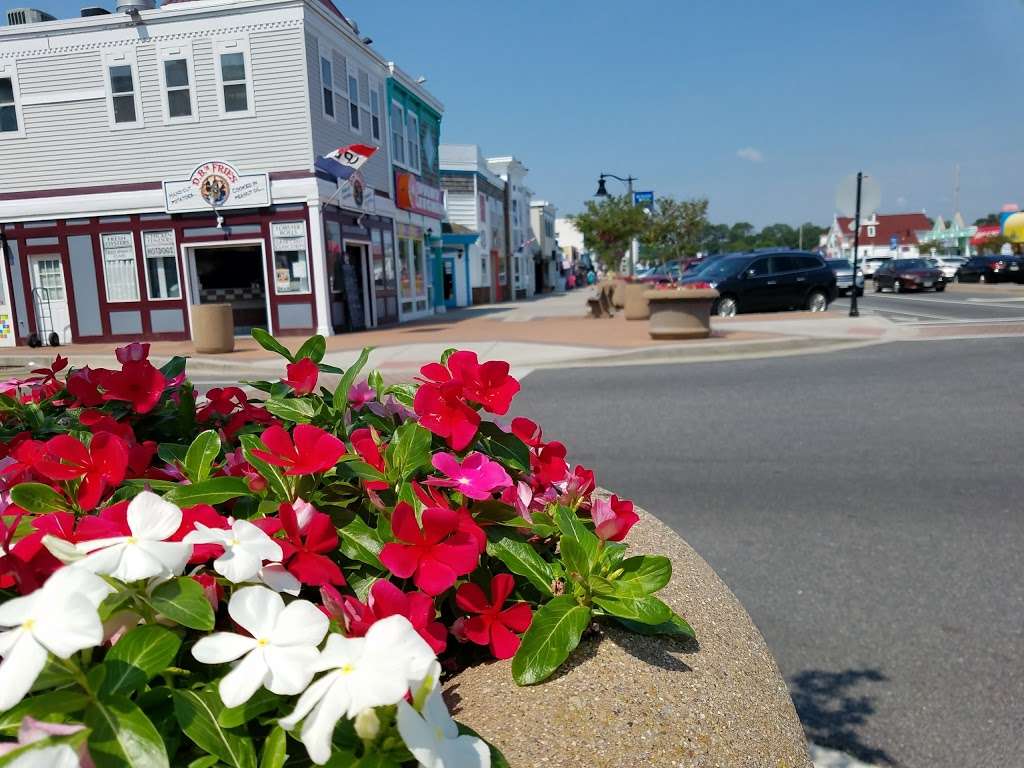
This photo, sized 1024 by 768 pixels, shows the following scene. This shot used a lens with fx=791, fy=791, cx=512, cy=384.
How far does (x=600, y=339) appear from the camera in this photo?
16.1 meters

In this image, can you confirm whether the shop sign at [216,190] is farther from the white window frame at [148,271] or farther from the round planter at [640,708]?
the round planter at [640,708]

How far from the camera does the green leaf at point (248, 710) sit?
2.64 feet

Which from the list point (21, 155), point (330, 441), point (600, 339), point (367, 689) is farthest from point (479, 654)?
point (21, 155)

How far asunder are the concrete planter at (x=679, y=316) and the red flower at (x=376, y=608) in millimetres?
14163

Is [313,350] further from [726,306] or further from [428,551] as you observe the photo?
[726,306]

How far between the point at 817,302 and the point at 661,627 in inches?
921

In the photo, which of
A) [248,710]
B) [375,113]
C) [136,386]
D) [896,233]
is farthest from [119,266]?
[896,233]

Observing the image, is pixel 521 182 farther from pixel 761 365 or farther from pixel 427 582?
pixel 427 582

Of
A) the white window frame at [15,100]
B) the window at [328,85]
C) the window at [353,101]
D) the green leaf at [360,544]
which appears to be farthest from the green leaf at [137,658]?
the white window frame at [15,100]

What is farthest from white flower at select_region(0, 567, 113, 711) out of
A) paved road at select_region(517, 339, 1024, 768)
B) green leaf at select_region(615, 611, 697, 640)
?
paved road at select_region(517, 339, 1024, 768)

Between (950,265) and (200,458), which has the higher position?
(200,458)

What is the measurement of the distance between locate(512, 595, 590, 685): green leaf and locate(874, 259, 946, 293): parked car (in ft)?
136

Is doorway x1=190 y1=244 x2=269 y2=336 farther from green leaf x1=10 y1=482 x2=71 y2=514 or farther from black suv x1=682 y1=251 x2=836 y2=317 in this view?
green leaf x1=10 y1=482 x2=71 y2=514

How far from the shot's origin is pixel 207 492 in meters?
1.18
